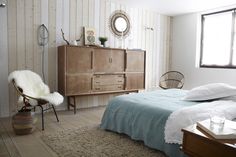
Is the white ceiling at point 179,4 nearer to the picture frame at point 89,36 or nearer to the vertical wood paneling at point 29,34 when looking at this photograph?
the picture frame at point 89,36

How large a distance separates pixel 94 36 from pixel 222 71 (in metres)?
2.87

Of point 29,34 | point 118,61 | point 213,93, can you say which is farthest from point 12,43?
point 213,93

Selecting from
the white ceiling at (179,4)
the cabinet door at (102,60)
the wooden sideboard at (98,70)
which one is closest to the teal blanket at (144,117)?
the wooden sideboard at (98,70)

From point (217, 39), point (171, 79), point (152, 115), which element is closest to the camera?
point (152, 115)

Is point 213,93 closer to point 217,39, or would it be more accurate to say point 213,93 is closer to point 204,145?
point 204,145

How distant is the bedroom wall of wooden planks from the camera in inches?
137

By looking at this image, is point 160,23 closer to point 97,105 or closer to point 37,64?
point 97,105

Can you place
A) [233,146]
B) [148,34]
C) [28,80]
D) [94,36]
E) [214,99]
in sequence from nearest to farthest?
[233,146]
[214,99]
[28,80]
[94,36]
[148,34]

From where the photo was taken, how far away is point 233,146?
108 centimetres

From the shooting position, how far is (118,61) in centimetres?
422

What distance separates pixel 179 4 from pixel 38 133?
12.2 feet

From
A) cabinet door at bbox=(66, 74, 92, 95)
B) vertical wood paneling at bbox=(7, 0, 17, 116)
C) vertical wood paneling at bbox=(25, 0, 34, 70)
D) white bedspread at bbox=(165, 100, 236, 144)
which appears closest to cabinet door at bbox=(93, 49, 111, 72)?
cabinet door at bbox=(66, 74, 92, 95)

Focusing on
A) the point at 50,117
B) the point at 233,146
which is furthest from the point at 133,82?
the point at 233,146

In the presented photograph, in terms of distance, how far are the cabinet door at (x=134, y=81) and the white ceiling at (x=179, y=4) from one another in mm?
1539
